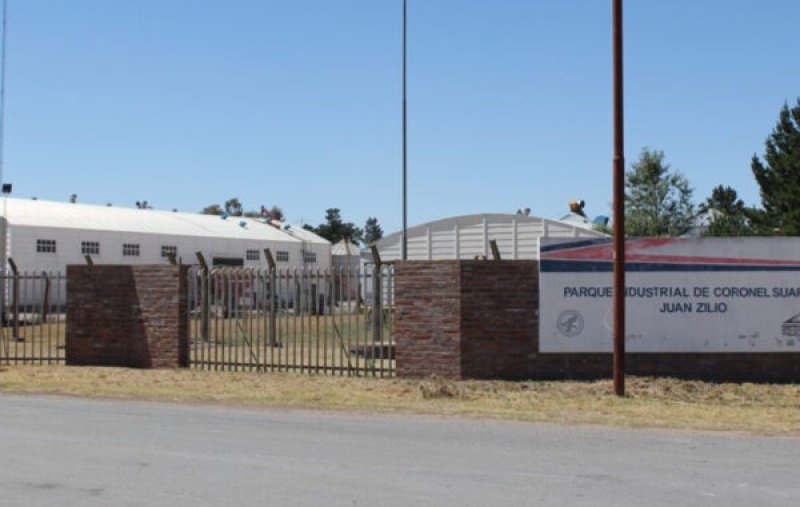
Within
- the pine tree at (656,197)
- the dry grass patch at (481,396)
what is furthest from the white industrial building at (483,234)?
the dry grass patch at (481,396)

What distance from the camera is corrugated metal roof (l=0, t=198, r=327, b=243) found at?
47781 millimetres

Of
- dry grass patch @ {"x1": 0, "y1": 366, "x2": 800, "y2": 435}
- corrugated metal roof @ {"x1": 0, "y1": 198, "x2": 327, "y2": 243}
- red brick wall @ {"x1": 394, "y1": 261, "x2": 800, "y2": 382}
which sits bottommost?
dry grass patch @ {"x1": 0, "y1": 366, "x2": 800, "y2": 435}

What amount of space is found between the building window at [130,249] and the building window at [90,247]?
179 cm

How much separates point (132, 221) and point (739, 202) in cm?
3357

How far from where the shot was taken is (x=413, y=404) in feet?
47.7

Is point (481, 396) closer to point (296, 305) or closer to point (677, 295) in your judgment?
point (677, 295)

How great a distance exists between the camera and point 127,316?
19.8 m

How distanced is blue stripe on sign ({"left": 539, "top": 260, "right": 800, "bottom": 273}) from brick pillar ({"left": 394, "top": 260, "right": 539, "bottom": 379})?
35cm

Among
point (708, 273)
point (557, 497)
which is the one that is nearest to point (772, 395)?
point (708, 273)

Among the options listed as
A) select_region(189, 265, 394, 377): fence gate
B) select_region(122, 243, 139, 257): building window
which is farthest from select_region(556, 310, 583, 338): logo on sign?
select_region(122, 243, 139, 257): building window

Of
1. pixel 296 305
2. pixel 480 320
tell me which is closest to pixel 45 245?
pixel 296 305

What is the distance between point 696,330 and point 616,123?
4.36 metres

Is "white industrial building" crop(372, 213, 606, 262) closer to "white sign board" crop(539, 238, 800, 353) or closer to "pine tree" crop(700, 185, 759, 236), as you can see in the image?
"pine tree" crop(700, 185, 759, 236)

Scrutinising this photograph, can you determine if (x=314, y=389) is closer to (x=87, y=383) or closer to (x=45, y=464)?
(x=87, y=383)
